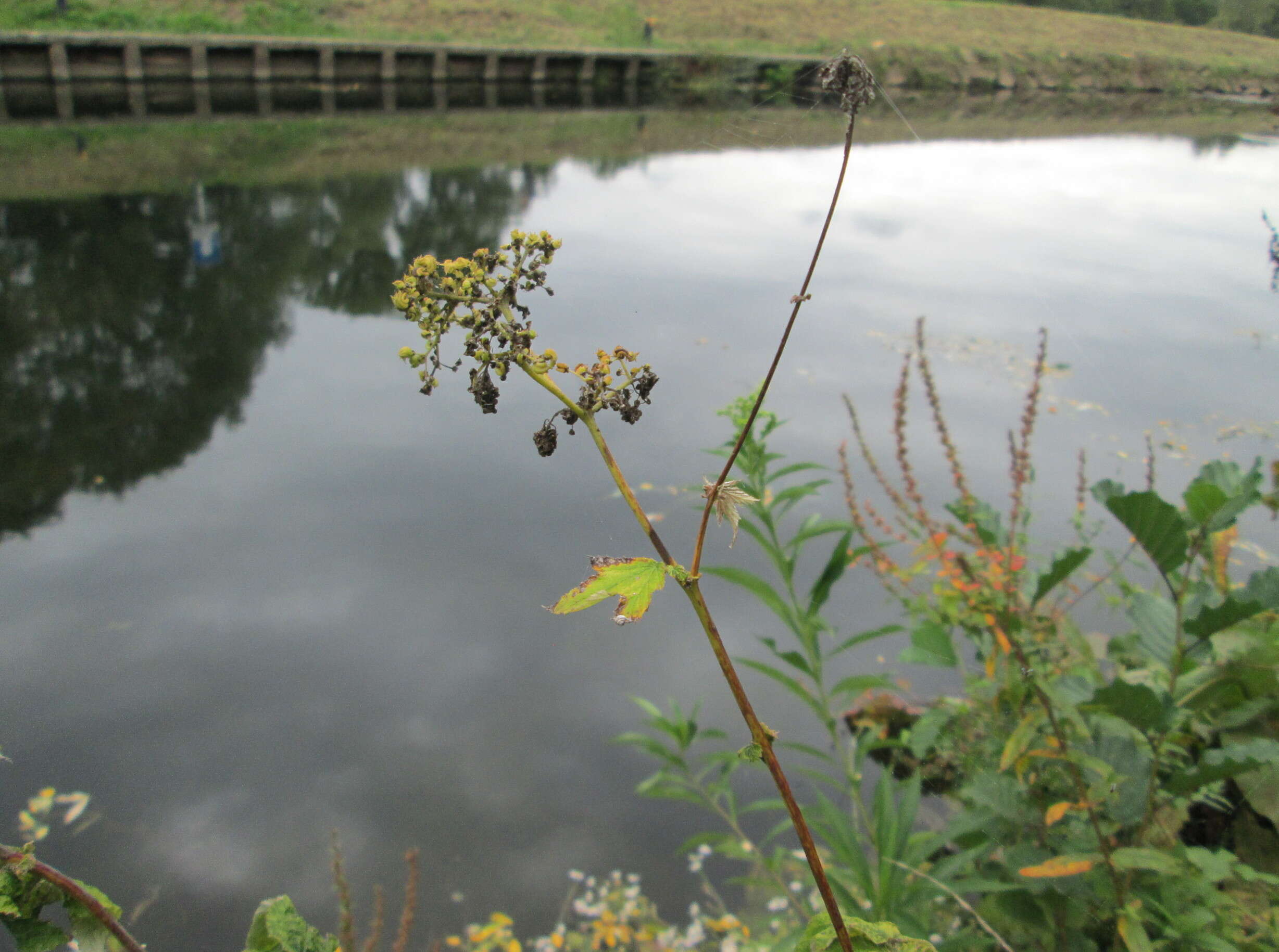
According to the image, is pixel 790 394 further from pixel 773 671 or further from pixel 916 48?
pixel 916 48

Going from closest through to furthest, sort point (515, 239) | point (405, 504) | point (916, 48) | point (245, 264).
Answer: point (515, 239), point (405, 504), point (245, 264), point (916, 48)

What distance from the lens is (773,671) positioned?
183 cm

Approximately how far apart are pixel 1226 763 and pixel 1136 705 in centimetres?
12

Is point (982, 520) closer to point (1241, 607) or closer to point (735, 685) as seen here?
point (1241, 607)

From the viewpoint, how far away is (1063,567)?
132 centimetres

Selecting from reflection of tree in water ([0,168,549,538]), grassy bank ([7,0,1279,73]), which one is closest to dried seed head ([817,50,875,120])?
reflection of tree in water ([0,168,549,538])

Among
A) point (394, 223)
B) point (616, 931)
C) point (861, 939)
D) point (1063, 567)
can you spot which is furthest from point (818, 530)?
point (394, 223)

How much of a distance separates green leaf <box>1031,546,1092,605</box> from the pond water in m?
0.67

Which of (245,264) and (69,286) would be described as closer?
(69,286)

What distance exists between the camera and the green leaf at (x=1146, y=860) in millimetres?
1172

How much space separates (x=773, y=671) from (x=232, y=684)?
86.7 inches

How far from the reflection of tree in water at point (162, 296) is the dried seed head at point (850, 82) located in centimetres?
459

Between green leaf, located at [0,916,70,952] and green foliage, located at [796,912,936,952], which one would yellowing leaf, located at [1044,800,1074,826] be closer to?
green foliage, located at [796,912,936,952]

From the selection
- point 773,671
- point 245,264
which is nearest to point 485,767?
point 773,671
